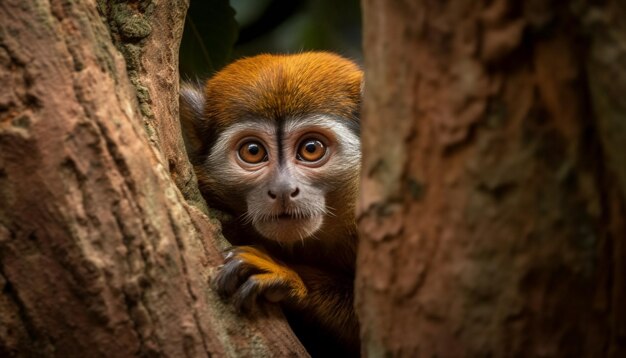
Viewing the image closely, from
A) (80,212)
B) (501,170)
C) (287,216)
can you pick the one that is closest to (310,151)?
(287,216)

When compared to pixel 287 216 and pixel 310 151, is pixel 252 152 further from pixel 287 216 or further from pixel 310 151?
pixel 287 216

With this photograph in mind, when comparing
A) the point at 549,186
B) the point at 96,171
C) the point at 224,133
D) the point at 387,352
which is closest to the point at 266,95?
the point at 224,133

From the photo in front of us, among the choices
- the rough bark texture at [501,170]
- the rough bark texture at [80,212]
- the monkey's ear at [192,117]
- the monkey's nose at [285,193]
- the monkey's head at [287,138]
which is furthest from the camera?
the monkey's ear at [192,117]

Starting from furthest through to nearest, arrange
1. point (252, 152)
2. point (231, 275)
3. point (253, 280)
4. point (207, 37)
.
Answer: point (207, 37) → point (252, 152) → point (253, 280) → point (231, 275)

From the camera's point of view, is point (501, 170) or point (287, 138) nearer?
point (501, 170)

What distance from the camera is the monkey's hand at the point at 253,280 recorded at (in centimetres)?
225

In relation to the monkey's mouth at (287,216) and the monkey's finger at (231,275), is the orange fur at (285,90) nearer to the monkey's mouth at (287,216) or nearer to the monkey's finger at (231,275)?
the monkey's mouth at (287,216)

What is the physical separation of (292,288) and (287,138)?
0.78 metres

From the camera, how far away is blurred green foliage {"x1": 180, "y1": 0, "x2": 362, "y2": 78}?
4.20m

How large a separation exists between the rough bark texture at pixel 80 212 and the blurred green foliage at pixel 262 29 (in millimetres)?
2217

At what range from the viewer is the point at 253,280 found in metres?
2.40

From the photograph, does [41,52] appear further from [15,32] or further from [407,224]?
[407,224]

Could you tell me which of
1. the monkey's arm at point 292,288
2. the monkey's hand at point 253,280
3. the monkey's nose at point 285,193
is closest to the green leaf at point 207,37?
the monkey's nose at point 285,193

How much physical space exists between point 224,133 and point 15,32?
4.98ft
